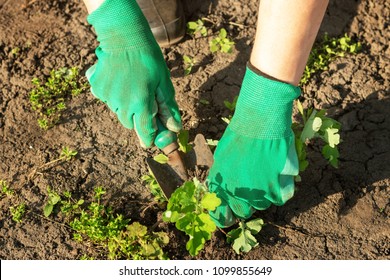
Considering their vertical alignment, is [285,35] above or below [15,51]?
above

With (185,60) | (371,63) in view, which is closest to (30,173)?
(185,60)

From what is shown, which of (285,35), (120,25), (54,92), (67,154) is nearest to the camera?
(285,35)

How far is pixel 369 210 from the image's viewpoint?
8.02ft

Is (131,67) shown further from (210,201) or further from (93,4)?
(210,201)

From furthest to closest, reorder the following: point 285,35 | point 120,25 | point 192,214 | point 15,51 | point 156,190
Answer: point 15,51, point 156,190, point 120,25, point 192,214, point 285,35

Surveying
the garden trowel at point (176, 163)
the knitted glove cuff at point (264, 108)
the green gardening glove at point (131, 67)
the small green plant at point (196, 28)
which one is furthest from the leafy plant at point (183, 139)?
the small green plant at point (196, 28)

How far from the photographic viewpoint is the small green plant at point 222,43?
288 centimetres

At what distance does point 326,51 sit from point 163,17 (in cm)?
82

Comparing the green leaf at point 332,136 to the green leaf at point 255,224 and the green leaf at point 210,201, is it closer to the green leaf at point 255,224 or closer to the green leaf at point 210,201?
the green leaf at point 255,224

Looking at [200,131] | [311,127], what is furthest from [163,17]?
[311,127]

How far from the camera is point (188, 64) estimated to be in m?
2.89

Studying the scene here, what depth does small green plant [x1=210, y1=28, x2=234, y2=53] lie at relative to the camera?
288 cm

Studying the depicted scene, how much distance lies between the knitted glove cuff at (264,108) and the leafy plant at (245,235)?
1.29 feet

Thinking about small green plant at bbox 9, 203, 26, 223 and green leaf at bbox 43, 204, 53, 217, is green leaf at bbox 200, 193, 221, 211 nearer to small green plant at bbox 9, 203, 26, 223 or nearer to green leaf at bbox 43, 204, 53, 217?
green leaf at bbox 43, 204, 53, 217
